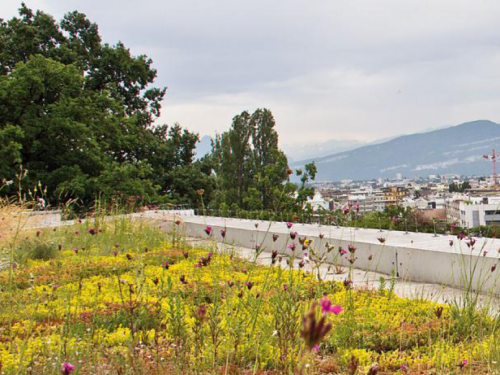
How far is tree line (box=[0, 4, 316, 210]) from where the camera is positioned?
659 inches

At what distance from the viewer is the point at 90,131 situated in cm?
1756

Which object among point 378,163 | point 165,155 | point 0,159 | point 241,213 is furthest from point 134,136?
point 378,163

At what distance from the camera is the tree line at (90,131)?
1675 centimetres

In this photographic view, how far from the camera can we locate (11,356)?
273 centimetres

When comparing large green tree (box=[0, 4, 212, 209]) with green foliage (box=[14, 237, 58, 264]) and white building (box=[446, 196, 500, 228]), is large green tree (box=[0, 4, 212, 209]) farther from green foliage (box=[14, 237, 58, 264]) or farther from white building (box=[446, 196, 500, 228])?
white building (box=[446, 196, 500, 228])

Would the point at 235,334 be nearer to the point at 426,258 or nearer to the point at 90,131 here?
the point at 426,258

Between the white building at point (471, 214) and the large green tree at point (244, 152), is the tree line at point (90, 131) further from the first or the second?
the white building at point (471, 214)

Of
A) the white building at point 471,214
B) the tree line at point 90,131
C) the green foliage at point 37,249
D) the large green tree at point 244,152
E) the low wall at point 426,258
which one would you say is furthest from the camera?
the large green tree at point 244,152

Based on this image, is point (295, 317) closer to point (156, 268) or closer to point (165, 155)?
point (156, 268)

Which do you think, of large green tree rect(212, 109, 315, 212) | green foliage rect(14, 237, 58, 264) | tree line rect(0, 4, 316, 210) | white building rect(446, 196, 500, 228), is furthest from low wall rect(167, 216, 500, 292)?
large green tree rect(212, 109, 315, 212)

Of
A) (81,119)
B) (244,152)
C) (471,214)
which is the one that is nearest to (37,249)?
(471,214)

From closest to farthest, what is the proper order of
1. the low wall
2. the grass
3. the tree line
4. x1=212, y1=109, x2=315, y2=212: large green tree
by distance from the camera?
the grass → the low wall → the tree line → x1=212, y1=109, x2=315, y2=212: large green tree

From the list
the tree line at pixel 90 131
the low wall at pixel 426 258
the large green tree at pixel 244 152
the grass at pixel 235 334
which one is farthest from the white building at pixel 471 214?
the large green tree at pixel 244 152

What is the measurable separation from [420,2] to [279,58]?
661 cm
